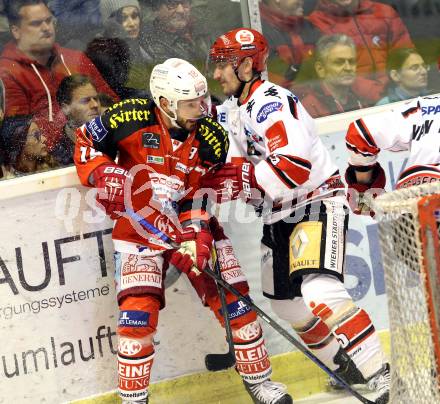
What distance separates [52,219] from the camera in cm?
373

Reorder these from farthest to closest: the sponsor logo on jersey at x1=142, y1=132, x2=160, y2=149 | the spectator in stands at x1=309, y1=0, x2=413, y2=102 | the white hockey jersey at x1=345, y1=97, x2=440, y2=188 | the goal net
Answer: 1. the spectator in stands at x1=309, y1=0, x2=413, y2=102
2. the sponsor logo on jersey at x1=142, y1=132, x2=160, y2=149
3. the white hockey jersey at x1=345, y1=97, x2=440, y2=188
4. the goal net

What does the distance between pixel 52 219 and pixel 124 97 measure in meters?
0.60

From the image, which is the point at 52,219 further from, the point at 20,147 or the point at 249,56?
the point at 249,56

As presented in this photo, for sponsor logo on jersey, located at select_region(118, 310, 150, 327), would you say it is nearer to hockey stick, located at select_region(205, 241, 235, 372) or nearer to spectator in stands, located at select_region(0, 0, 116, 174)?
hockey stick, located at select_region(205, 241, 235, 372)

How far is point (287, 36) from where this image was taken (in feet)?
13.8

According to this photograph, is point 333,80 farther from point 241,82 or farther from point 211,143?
point 211,143

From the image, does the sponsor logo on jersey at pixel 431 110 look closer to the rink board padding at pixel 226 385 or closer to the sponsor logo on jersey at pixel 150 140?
the sponsor logo on jersey at pixel 150 140

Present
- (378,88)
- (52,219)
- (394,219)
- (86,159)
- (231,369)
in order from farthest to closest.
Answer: (378,88) < (231,369) < (52,219) < (86,159) < (394,219)

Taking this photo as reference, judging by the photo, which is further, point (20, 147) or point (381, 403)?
point (20, 147)

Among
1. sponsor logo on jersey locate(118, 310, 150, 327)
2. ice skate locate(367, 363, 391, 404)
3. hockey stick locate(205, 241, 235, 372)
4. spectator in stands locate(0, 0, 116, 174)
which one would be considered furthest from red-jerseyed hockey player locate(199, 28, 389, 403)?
spectator in stands locate(0, 0, 116, 174)

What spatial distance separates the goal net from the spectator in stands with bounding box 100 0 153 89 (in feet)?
5.06

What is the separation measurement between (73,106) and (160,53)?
44 centimetres

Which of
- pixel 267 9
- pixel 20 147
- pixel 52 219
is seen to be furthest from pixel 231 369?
pixel 267 9

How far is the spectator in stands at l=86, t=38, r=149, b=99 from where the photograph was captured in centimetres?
389
